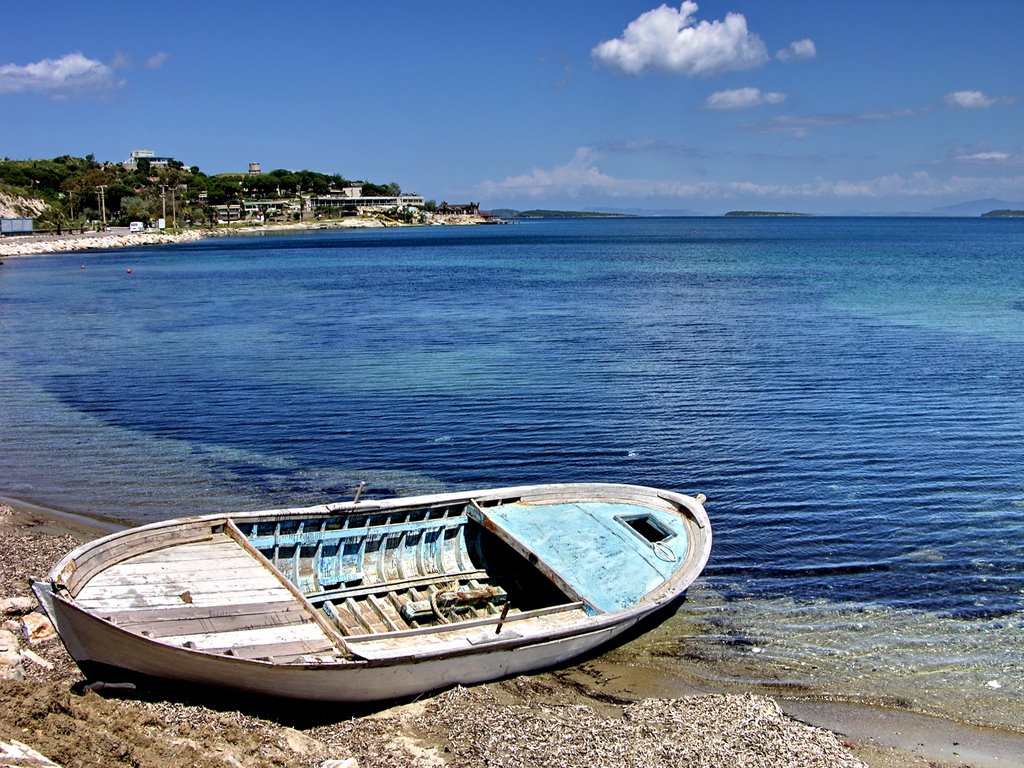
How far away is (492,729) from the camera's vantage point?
13.2 meters

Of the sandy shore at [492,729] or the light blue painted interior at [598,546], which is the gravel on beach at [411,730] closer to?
the sandy shore at [492,729]

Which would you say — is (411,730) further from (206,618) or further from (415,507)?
(415,507)

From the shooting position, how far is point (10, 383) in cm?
3975

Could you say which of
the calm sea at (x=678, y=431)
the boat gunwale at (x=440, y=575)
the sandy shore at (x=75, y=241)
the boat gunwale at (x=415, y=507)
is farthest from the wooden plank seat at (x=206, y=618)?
the sandy shore at (x=75, y=241)

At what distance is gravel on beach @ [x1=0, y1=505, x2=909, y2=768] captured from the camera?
1161 cm

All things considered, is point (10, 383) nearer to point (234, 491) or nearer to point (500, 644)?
point (234, 491)

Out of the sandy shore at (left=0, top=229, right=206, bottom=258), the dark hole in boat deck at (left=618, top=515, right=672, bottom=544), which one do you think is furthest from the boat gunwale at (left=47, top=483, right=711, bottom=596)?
the sandy shore at (left=0, top=229, right=206, bottom=258)

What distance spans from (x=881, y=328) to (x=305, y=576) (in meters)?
47.1

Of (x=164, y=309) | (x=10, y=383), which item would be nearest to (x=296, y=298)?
(x=164, y=309)

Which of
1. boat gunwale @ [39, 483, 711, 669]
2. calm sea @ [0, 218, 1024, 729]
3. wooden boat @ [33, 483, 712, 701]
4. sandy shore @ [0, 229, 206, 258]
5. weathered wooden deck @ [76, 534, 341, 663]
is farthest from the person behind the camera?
sandy shore @ [0, 229, 206, 258]

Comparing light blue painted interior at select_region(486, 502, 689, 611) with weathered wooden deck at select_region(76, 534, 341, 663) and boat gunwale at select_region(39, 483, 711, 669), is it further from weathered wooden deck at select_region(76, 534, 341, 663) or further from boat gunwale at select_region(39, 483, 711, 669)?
weathered wooden deck at select_region(76, 534, 341, 663)

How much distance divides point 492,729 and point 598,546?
5.47m

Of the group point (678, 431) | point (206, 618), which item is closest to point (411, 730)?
point (206, 618)

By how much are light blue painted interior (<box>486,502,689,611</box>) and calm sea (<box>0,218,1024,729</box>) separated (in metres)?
1.17
